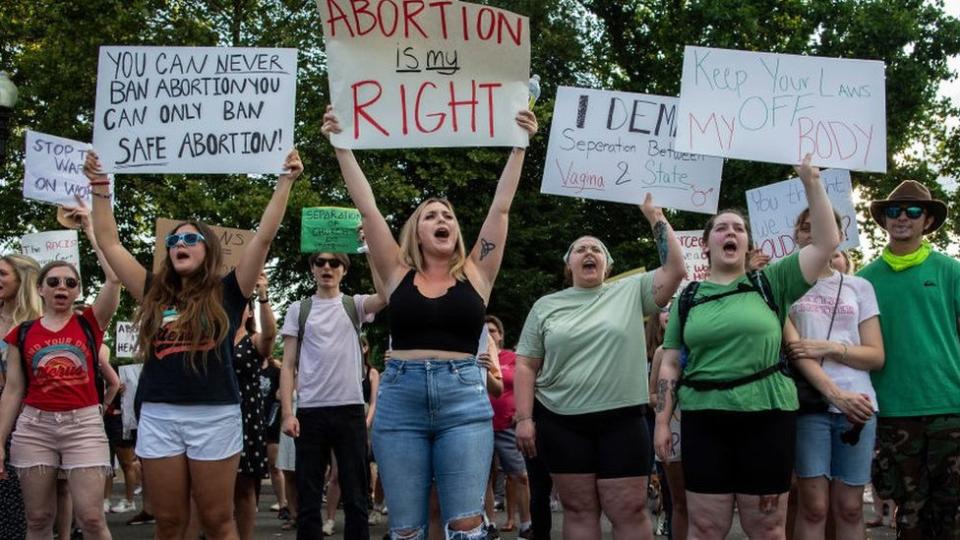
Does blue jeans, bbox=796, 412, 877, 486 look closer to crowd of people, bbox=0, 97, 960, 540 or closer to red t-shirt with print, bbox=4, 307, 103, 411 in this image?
crowd of people, bbox=0, 97, 960, 540

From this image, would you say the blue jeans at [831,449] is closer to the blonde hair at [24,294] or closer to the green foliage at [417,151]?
the blonde hair at [24,294]

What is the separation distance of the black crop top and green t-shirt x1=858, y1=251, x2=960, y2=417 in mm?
2446

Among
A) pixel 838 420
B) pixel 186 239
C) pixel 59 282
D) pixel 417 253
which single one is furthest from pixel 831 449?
pixel 59 282

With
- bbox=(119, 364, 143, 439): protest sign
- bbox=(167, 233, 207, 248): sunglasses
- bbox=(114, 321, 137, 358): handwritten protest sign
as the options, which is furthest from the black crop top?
bbox=(114, 321, 137, 358): handwritten protest sign

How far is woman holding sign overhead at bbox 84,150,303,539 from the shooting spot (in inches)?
216

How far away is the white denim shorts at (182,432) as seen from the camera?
5473 millimetres

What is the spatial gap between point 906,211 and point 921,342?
27.8 inches

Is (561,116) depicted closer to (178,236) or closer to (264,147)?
(264,147)

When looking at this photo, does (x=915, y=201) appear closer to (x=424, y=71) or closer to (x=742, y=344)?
(x=742, y=344)

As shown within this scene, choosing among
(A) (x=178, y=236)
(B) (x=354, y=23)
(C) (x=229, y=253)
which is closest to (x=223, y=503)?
(A) (x=178, y=236)

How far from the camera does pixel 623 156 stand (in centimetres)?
778

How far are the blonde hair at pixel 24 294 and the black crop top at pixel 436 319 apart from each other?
3671mm

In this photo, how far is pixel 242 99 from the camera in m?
6.68

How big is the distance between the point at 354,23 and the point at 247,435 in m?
2.99
